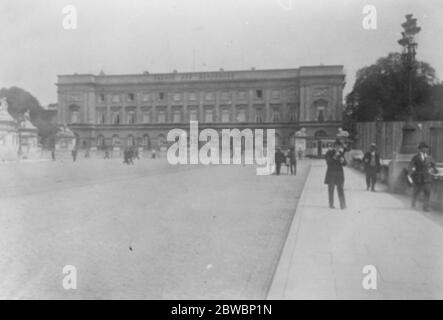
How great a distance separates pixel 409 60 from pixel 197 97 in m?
17.2

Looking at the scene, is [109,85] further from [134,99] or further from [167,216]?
[167,216]

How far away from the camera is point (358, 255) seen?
5.95 meters

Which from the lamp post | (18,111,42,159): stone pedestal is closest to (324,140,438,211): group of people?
the lamp post

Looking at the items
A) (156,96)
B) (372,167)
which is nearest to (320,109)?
(156,96)

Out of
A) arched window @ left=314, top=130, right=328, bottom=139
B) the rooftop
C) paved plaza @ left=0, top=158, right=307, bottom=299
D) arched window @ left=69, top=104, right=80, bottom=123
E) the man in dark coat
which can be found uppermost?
the rooftop

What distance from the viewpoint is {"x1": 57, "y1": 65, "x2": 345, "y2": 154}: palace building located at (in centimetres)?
2762

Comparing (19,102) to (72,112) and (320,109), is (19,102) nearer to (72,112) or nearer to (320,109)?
(72,112)

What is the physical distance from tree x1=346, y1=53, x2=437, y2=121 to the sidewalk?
29602mm

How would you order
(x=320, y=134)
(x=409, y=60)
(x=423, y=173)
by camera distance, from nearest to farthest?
(x=423, y=173) < (x=409, y=60) < (x=320, y=134)

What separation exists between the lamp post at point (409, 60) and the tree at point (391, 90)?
929 inches

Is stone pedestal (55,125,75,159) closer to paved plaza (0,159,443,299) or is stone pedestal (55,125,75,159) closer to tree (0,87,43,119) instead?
tree (0,87,43,119)

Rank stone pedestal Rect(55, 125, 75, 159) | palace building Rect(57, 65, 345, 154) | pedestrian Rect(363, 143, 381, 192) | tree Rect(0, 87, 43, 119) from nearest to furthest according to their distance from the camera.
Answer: pedestrian Rect(363, 143, 381, 192) < palace building Rect(57, 65, 345, 154) < stone pedestal Rect(55, 125, 75, 159) < tree Rect(0, 87, 43, 119)

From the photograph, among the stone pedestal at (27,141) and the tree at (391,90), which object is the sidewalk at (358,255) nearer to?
the tree at (391,90)
